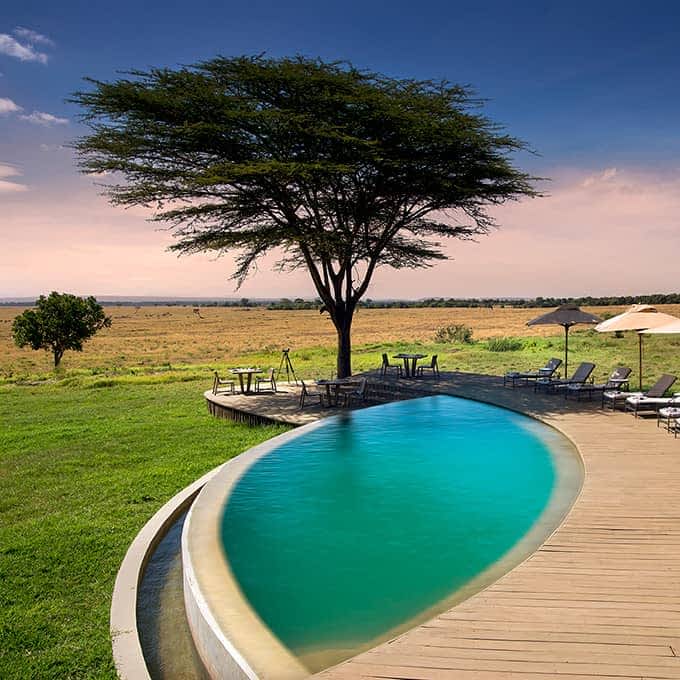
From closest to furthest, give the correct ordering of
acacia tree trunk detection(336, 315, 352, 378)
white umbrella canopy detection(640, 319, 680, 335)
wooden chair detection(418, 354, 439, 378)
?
white umbrella canopy detection(640, 319, 680, 335) < acacia tree trunk detection(336, 315, 352, 378) < wooden chair detection(418, 354, 439, 378)

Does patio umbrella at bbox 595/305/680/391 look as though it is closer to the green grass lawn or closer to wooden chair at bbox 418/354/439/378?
wooden chair at bbox 418/354/439/378

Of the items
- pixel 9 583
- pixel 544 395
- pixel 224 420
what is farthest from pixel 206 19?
pixel 9 583

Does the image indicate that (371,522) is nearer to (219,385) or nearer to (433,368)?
(219,385)

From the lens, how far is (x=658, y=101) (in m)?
18.3

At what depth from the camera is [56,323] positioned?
1394 inches

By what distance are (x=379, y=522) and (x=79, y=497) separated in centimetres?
550

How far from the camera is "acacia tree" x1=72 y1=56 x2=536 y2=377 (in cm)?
1678

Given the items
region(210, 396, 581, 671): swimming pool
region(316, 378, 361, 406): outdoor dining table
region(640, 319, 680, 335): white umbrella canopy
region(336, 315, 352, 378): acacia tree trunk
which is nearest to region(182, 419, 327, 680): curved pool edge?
region(210, 396, 581, 671): swimming pool

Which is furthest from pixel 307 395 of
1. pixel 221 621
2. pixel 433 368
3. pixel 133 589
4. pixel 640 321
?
pixel 221 621

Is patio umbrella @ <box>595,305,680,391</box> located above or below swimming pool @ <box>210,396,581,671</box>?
above

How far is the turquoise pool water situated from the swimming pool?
0.06ft

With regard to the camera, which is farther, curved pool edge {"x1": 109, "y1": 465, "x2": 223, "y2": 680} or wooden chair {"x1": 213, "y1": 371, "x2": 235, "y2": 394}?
wooden chair {"x1": 213, "y1": 371, "x2": 235, "y2": 394}

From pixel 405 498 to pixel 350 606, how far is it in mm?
3203

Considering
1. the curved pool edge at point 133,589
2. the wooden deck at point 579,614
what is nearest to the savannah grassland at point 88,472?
the curved pool edge at point 133,589
